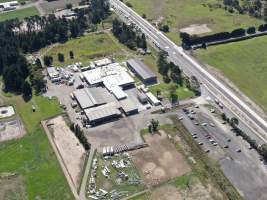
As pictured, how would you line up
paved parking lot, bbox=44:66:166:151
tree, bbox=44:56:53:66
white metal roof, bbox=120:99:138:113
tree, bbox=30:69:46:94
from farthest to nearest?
tree, bbox=44:56:53:66
tree, bbox=30:69:46:94
white metal roof, bbox=120:99:138:113
paved parking lot, bbox=44:66:166:151

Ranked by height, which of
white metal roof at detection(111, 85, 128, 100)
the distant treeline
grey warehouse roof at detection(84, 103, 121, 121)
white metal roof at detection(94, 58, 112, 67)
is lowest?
grey warehouse roof at detection(84, 103, 121, 121)

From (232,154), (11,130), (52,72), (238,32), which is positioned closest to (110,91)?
(52,72)

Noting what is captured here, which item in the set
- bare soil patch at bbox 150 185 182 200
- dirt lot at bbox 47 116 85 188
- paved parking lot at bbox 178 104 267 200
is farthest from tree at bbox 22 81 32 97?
bare soil patch at bbox 150 185 182 200

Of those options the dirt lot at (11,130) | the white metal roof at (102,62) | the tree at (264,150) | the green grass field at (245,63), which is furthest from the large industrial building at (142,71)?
the tree at (264,150)

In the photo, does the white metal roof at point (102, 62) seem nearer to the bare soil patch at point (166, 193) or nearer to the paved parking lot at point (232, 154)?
the paved parking lot at point (232, 154)

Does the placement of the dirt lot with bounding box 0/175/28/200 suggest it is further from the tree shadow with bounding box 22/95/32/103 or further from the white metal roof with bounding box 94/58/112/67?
the white metal roof with bounding box 94/58/112/67

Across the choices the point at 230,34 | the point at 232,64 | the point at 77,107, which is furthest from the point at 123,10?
the point at 77,107
